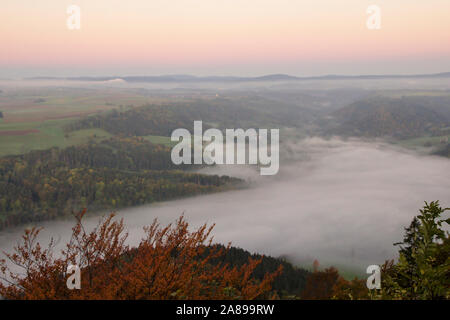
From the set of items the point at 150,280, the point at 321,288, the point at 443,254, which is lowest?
the point at 321,288

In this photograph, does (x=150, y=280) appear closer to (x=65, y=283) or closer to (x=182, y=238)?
(x=182, y=238)

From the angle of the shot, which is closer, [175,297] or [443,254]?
[175,297]
